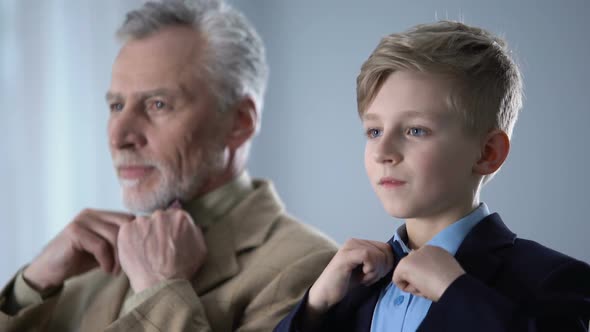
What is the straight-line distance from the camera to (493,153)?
948 mm

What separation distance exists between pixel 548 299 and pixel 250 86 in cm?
106

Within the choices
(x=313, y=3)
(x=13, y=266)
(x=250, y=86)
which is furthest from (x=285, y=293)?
(x=313, y=3)

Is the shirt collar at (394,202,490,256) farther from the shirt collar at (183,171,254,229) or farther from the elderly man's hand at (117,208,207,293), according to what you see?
the shirt collar at (183,171,254,229)

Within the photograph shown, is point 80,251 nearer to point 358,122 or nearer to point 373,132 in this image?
point 373,132

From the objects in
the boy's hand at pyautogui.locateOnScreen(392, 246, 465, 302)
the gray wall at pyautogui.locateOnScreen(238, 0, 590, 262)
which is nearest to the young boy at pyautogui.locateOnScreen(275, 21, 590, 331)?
the boy's hand at pyautogui.locateOnScreen(392, 246, 465, 302)

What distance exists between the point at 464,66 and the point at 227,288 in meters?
0.72

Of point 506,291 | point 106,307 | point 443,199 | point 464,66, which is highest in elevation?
point 464,66

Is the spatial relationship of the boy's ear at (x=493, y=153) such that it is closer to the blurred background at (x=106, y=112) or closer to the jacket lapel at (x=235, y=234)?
the jacket lapel at (x=235, y=234)

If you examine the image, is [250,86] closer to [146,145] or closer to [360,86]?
[146,145]

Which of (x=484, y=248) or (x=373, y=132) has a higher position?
(x=373, y=132)

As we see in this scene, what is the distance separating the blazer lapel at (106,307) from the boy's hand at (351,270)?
67cm

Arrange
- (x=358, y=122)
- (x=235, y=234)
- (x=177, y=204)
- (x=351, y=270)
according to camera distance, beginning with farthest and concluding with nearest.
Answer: (x=358, y=122) → (x=177, y=204) → (x=235, y=234) → (x=351, y=270)

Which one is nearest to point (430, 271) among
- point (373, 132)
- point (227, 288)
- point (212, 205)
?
point (373, 132)

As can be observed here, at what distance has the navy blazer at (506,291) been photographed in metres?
0.81
